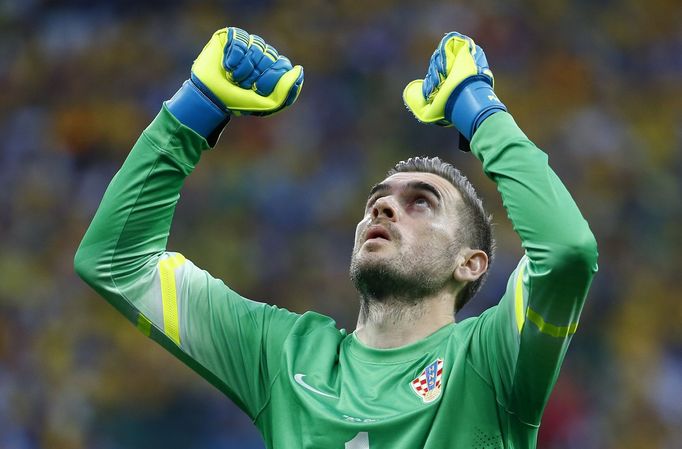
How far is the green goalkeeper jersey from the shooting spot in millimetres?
2732

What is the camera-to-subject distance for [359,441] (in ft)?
9.36

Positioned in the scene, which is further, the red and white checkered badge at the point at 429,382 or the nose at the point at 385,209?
the nose at the point at 385,209

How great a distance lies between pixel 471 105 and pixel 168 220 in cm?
99

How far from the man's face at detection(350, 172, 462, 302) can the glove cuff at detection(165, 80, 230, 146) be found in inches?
22.3

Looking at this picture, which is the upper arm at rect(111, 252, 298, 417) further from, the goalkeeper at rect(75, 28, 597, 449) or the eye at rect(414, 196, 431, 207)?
the eye at rect(414, 196, 431, 207)

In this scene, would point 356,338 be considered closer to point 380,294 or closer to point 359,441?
point 380,294

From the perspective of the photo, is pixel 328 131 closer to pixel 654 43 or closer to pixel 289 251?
pixel 289 251

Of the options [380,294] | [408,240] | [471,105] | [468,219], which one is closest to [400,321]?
[380,294]

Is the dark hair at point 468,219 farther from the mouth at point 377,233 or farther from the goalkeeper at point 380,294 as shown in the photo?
the mouth at point 377,233

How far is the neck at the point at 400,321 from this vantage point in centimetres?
321

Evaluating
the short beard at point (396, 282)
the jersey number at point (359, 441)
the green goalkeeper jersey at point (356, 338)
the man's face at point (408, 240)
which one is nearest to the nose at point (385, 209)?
the man's face at point (408, 240)

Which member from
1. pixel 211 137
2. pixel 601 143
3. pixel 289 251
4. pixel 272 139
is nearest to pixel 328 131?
pixel 272 139

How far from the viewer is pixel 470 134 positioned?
9.78 feet

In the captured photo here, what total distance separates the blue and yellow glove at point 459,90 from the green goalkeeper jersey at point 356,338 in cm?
6
